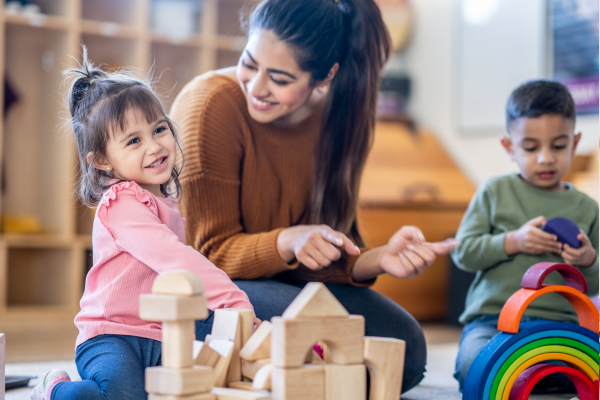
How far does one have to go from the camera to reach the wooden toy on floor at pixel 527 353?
97cm

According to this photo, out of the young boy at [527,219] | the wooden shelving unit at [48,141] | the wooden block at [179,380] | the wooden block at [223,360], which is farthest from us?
the wooden shelving unit at [48,141]

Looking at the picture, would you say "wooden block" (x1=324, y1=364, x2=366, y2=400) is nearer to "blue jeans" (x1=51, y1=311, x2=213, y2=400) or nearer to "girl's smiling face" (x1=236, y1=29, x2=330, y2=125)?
"blue jeans" (x1=51, y1=311, x2=213, y2=400)

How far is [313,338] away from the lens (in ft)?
2.25

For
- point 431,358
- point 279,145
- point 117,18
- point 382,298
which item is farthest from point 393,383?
point 117,18

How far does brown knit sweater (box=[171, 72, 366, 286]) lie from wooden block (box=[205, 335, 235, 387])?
40cm

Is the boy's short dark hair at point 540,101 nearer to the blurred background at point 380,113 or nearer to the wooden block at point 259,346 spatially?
the wooden block at point 259,346

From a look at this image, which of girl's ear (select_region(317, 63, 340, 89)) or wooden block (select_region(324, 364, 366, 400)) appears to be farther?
girl's ear (select_region(317, 63, 340, 89))

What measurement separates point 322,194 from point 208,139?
0.29 m

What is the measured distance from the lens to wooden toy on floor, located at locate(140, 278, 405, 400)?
0.67 meters

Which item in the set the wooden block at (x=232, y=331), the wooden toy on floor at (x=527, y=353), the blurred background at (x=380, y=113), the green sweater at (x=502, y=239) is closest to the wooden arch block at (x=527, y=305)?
the wooden toy on floor at (x=527, y=353)

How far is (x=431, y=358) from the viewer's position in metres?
1.82

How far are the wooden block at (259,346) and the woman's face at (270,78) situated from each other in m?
0.58

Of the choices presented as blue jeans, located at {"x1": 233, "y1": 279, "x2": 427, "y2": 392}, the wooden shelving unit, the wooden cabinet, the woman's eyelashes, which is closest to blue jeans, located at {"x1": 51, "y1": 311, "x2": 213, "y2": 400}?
blue jeans, located at {"x1": 233, "y1": 279, "x2": 427, "y2": 392}

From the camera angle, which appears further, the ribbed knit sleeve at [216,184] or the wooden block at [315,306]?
the ribbed knit sleeve at [216,184]
